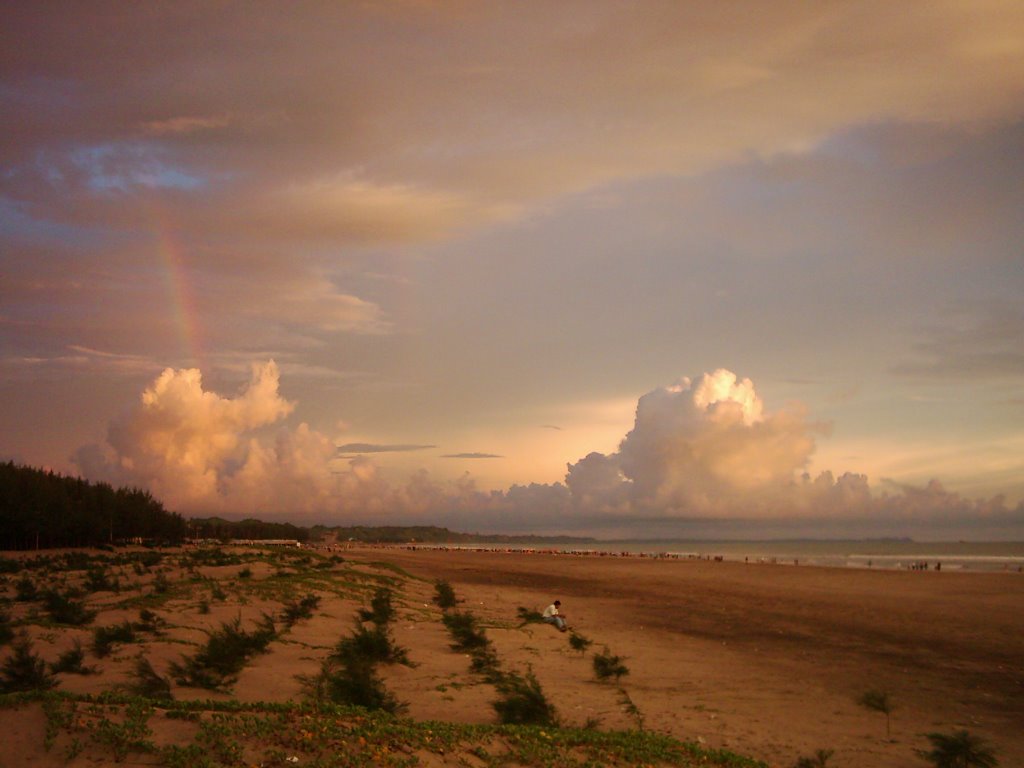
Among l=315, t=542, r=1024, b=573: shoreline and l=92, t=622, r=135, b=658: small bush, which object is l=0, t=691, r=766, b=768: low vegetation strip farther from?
l=315, t=542, r=1024, b=573: shoreline

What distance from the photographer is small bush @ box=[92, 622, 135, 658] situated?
49.2 feet

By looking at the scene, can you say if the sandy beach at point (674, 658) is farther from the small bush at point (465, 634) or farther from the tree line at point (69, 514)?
the tree line at point (69, 514)

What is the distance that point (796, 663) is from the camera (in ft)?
67.4

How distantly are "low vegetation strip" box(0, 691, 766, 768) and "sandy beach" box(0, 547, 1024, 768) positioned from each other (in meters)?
0.25

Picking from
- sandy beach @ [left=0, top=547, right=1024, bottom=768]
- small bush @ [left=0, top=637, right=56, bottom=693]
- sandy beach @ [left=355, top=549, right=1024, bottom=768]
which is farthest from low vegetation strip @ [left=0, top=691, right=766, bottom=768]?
sandy beach @ [left=355, top=549, right=1024, bottom=768]

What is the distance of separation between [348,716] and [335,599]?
1941 cm

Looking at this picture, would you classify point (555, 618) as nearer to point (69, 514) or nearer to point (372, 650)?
point (372, 650)

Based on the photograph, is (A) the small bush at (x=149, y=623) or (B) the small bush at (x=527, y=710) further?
(A) the small bush at (x=149, y=623)

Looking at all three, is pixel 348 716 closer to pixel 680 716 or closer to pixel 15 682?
pixel 15 682

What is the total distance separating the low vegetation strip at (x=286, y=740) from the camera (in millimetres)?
7281

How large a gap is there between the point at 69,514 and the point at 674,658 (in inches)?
2442

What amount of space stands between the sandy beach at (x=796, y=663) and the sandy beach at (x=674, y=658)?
A: 7cm

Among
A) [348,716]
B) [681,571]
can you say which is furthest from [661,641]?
[681,571]

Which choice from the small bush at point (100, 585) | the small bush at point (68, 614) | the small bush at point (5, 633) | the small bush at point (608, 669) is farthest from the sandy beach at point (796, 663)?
the small bush at point (100, 585)
